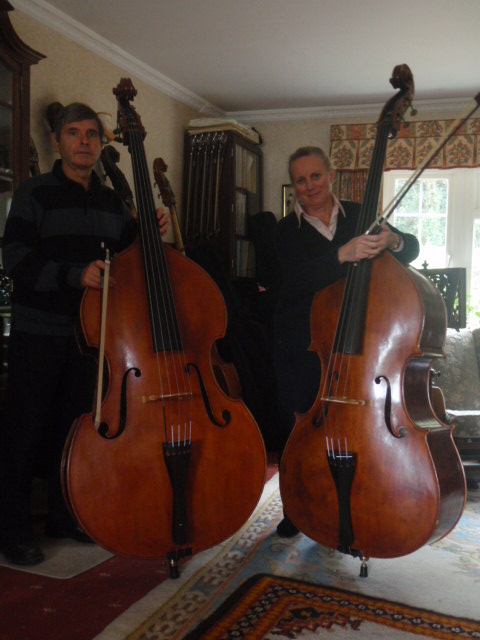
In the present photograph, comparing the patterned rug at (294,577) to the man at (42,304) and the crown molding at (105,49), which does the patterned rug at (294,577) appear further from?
the crown molding at (105,49)

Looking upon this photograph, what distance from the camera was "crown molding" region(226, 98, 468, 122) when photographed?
496cm

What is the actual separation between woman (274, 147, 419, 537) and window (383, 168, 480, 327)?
3.26 metres

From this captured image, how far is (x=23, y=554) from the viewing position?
6.30 ft

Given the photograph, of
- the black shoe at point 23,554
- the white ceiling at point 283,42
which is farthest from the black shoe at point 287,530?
the white ceiling at point 283,42

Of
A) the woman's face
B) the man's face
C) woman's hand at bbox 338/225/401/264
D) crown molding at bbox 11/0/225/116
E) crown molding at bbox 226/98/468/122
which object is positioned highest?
crown molding at bbox 226/98/468/122

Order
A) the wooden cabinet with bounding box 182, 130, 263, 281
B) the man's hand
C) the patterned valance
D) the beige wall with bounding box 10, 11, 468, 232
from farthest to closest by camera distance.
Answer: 1. the patterned valance
2. the wooden cabinet with bounding box 182, 130, 263, 281
3. the beige wall with bounding box 10, 11, 468, 232
4. the man's hand

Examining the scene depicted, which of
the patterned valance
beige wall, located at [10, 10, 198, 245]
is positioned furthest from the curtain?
beige wall, located at [10, 10, 198, 245]

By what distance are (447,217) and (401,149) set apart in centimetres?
66

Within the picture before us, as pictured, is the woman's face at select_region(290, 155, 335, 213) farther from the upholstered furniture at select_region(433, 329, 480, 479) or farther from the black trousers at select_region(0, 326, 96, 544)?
the upholstered furniture at select_region(433, 329, 480, 479)

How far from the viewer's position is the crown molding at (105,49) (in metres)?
3.21

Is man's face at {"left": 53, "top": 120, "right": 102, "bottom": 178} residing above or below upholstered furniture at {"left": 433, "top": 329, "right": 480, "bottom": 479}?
above

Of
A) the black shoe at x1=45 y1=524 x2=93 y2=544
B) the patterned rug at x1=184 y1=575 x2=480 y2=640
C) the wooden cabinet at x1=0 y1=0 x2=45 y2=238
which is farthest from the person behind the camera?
the wooden cabinet at x1=0 y1=0 x2=45 y2=238

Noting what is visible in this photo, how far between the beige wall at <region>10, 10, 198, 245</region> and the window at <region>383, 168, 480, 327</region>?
1.85m

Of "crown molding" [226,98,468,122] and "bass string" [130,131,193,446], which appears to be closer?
"bass string" [130,131,193,446]
